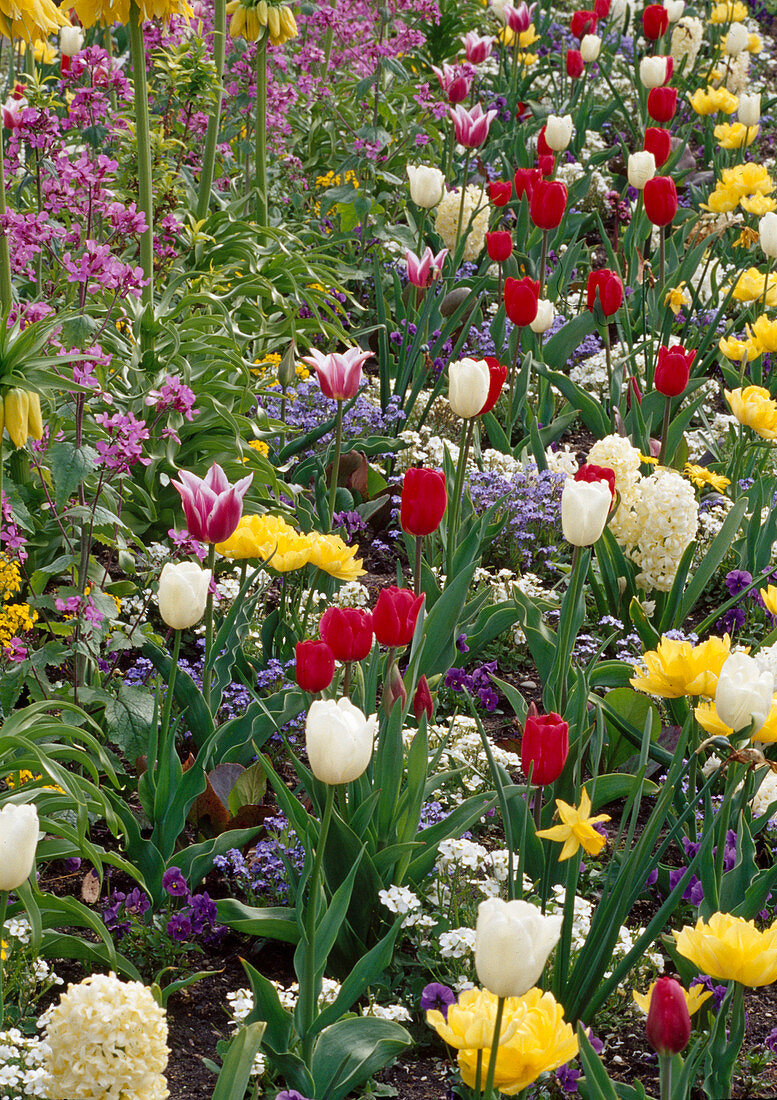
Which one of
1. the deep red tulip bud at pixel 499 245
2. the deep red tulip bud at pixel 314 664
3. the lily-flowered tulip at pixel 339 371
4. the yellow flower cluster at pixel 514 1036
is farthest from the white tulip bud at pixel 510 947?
the deep red tulip bud at pixel 499 245

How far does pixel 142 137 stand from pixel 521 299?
1.12 m

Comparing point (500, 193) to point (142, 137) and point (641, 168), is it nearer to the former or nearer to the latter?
point (641, 168)

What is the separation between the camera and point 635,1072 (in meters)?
1.95

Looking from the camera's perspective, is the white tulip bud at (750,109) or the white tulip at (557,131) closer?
the white tulip at (557,131)

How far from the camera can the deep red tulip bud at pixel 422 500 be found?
2211 mm

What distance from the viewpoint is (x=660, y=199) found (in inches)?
151

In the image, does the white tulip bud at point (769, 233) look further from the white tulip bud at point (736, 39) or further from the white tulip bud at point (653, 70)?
the white tulip bud at point (736, 39)

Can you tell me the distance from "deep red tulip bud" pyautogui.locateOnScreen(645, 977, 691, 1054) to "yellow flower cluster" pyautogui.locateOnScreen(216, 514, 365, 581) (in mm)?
1269

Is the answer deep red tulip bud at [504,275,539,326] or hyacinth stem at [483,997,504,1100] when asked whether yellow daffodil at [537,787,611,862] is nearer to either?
hyacinth stem at [483,997,504,1100]

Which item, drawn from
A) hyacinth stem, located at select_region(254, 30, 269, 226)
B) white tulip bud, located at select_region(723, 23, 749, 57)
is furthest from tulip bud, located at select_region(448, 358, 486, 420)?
white tulip bud, located at select_region(723, 23, 749, 57)

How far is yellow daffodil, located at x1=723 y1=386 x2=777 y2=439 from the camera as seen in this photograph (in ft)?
10.3

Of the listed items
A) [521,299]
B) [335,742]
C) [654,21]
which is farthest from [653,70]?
[335,742]

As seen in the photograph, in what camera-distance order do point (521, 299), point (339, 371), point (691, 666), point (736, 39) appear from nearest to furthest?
point (691, 666)
point (339, 371)
point (521, 299)
point (736, 39)

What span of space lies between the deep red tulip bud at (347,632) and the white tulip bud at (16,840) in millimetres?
633
